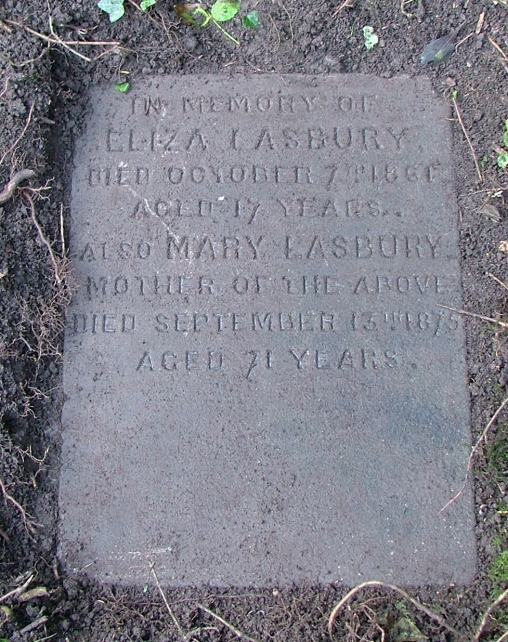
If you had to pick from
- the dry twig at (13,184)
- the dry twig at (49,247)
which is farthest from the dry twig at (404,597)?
the dry twig at (13,184)

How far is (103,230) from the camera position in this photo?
249cm

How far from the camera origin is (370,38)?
262 centimetres

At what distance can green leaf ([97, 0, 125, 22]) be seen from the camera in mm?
2594

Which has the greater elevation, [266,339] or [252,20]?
[252,20]

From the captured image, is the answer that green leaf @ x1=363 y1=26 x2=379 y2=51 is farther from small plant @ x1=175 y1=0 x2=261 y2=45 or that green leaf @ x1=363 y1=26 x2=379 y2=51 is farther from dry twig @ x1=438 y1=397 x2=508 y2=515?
dry twig @ x1=438 y1=397 x2=508 y2=515

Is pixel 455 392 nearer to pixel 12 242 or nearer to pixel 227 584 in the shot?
pixel 227 584

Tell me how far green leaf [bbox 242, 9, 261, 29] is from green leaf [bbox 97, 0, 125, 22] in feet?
1.56

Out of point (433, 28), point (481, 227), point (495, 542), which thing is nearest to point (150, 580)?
point (495, 542)

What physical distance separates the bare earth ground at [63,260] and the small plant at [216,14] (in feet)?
0.10

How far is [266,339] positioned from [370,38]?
1.26 m

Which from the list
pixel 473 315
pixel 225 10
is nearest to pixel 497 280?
pixel 473 315

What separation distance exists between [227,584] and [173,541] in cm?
23

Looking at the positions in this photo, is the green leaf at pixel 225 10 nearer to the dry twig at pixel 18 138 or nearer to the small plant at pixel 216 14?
the small plant at pixel 216 14

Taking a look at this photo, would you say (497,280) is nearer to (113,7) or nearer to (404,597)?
(404,597)
